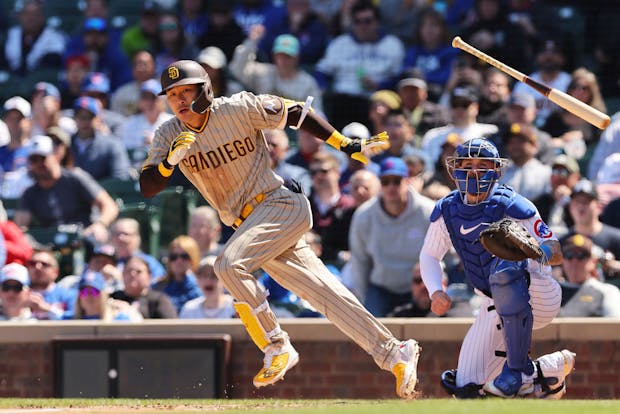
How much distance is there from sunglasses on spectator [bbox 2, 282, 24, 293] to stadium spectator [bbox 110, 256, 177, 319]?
67 cm

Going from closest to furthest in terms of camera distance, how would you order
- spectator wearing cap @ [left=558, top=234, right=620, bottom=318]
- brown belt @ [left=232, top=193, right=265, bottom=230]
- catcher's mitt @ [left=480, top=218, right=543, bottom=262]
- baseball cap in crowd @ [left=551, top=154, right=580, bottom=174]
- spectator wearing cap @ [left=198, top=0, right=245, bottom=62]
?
1. catcher's mitt @ [left=480, top=218, right=543, bottom=262]
2. brown belt @ [left=232, top=193, right=265, bottom=230]
3. spectator wearing cap @ [left=558, top=234, right=620, bottom=318]
4. baseball cap in crowd @ [left=551, top=154, right=580, bottom=174]
5. spectator wearing cap @ [left=198, top=0, right=245, bottom=62]

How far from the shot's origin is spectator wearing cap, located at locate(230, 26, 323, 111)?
12.2 meters

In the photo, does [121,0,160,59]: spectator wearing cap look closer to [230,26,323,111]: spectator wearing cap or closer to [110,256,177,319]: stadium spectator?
[230,26,323,111]: spectator wearing cap

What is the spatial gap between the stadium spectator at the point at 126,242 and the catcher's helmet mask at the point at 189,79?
3415 millimetres

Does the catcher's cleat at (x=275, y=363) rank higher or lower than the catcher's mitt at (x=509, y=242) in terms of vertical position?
lower

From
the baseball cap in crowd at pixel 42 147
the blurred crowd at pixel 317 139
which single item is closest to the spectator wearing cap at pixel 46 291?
the blurred crowd at pixel 317 139

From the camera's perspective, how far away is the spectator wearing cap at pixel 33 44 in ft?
46.3

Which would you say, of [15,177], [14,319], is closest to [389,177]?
[14,319]

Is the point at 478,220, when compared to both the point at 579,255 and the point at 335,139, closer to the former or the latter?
the point at 335,139

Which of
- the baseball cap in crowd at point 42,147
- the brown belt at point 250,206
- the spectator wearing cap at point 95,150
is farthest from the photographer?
the spectator wearing cap at point 95,150

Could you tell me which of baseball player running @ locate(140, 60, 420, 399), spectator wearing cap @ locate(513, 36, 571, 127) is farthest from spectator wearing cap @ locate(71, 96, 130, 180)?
baseball player running @ locate(140, 60, 420, 399)

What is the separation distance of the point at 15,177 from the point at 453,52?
13.3 ft

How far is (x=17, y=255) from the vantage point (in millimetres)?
10336

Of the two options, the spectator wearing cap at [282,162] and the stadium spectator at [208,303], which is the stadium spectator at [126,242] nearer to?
the stadium spectator at [208,303]
